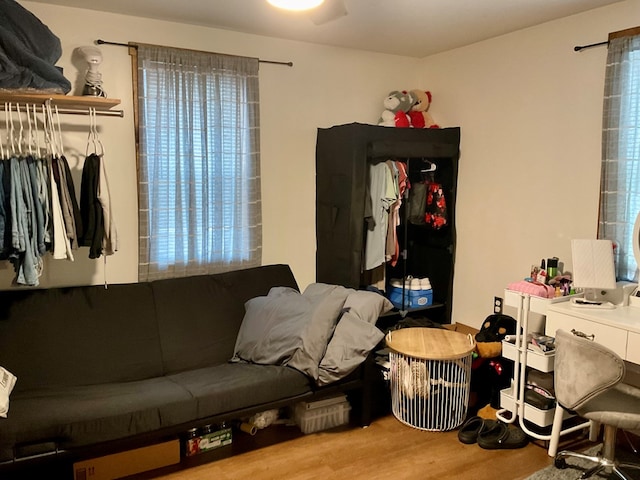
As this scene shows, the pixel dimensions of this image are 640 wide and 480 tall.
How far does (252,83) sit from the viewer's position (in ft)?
11.7

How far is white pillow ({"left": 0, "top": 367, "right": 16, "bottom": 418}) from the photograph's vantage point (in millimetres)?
2318

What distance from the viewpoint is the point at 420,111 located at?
421 centimetres

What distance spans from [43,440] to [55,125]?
171 cm

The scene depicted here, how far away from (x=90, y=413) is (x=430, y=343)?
74.1 inches

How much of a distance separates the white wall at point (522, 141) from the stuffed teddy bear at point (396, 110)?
0.32 metres

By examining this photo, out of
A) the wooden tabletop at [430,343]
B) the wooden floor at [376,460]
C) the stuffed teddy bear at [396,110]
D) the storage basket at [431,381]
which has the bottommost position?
the wooden floor at [376,460]

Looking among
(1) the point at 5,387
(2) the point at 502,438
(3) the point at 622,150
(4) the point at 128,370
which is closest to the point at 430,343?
(2) the point at 502,438

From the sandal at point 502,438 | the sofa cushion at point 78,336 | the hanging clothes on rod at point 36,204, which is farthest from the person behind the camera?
the sandal at point 502,438

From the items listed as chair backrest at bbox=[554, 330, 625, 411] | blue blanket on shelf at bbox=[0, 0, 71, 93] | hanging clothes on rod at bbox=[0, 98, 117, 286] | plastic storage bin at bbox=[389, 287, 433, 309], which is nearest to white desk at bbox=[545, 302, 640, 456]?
chair backrest at bbox=[554, 330, 625, 411]

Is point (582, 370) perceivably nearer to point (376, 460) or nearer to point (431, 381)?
point (431, 381)

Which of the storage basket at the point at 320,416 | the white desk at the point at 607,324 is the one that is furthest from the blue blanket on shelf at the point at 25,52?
the white desk at the point at 607,324

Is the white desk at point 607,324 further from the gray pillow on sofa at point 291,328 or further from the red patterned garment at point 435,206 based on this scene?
the red patterned garment at point 435,206

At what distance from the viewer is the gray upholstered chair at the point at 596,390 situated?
7.24 ft

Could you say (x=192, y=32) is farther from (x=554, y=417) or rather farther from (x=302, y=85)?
(x=554, y=417)
